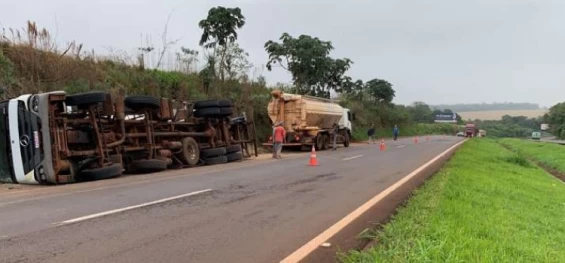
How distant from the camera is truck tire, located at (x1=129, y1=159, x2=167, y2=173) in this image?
47.8 ft

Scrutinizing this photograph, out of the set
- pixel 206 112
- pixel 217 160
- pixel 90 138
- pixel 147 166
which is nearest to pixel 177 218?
pixel 90 138

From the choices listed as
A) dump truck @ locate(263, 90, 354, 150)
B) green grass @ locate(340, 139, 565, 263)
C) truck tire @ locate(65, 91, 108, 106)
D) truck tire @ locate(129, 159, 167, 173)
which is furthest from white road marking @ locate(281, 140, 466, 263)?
dump truck @ locate(263, 90, 354, 150)

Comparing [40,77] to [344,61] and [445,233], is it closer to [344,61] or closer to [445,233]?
[445,233]

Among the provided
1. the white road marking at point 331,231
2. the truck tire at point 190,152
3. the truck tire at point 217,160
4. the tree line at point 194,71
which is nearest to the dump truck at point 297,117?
the tree line at point 194,71

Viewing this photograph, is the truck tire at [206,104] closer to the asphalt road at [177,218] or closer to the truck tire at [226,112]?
the truck tire at [226,112]

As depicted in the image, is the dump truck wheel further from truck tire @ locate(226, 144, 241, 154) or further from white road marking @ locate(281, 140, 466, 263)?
white road marking @ locate(281, 140, 466, 263)

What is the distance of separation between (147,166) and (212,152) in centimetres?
362

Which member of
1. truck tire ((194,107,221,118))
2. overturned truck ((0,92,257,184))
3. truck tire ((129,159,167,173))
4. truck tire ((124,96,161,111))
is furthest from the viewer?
truck tire ((194,107,221,118))

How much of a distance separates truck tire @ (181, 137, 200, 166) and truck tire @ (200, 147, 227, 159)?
35 cm

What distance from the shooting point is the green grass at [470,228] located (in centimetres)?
521

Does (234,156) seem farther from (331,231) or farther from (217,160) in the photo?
(331,231)

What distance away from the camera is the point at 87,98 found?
42.1 ft

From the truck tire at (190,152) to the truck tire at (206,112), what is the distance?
137 centimetres

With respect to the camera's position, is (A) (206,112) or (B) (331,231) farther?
(A) (206,112)
